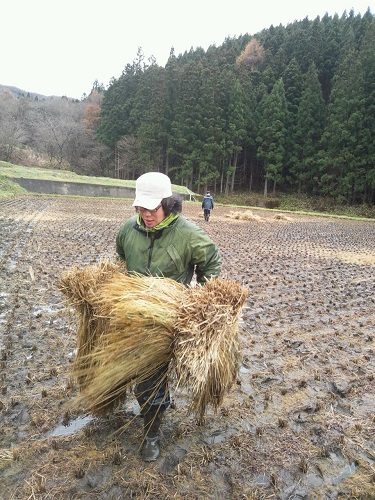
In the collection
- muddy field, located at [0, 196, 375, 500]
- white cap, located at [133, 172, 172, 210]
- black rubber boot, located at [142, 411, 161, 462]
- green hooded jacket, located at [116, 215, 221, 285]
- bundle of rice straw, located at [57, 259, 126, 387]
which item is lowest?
muddy field, located at [0, 196, 375, 500]

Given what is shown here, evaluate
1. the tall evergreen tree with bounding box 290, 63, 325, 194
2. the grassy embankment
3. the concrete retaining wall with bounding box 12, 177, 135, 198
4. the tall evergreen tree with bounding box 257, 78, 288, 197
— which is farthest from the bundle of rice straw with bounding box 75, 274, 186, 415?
the tall evergreen tree with bounding box 257, 78, 288, 197

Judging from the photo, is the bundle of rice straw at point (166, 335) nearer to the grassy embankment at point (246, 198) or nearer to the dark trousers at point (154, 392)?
the dark trousers at point (154, 392)

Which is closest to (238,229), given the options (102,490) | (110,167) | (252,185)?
(102,490)

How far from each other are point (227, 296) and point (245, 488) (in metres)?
1.08

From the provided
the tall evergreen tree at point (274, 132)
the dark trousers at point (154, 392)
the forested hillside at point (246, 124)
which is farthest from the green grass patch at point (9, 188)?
the tall evergreen tree at point (274, 132)

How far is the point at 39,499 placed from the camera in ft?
6.02

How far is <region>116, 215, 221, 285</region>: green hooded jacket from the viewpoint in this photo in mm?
2168

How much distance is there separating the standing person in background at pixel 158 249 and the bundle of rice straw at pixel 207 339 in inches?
9.7

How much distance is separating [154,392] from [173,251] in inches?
31.5

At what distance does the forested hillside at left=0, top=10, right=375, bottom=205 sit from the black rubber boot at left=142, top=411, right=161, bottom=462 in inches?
1166

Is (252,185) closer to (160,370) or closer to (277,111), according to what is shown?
(277,111)

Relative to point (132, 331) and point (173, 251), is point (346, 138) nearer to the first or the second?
point (173, 251)

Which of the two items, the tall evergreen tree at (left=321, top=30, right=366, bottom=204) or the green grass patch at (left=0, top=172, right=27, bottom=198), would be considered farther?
the tall evergreen tree at (left=321, top=30, right=366, bottom=204)

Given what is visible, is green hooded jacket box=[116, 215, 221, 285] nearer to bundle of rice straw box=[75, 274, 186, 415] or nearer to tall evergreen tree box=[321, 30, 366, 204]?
bundle of rice straw box=[75, 274, 186, 415]
